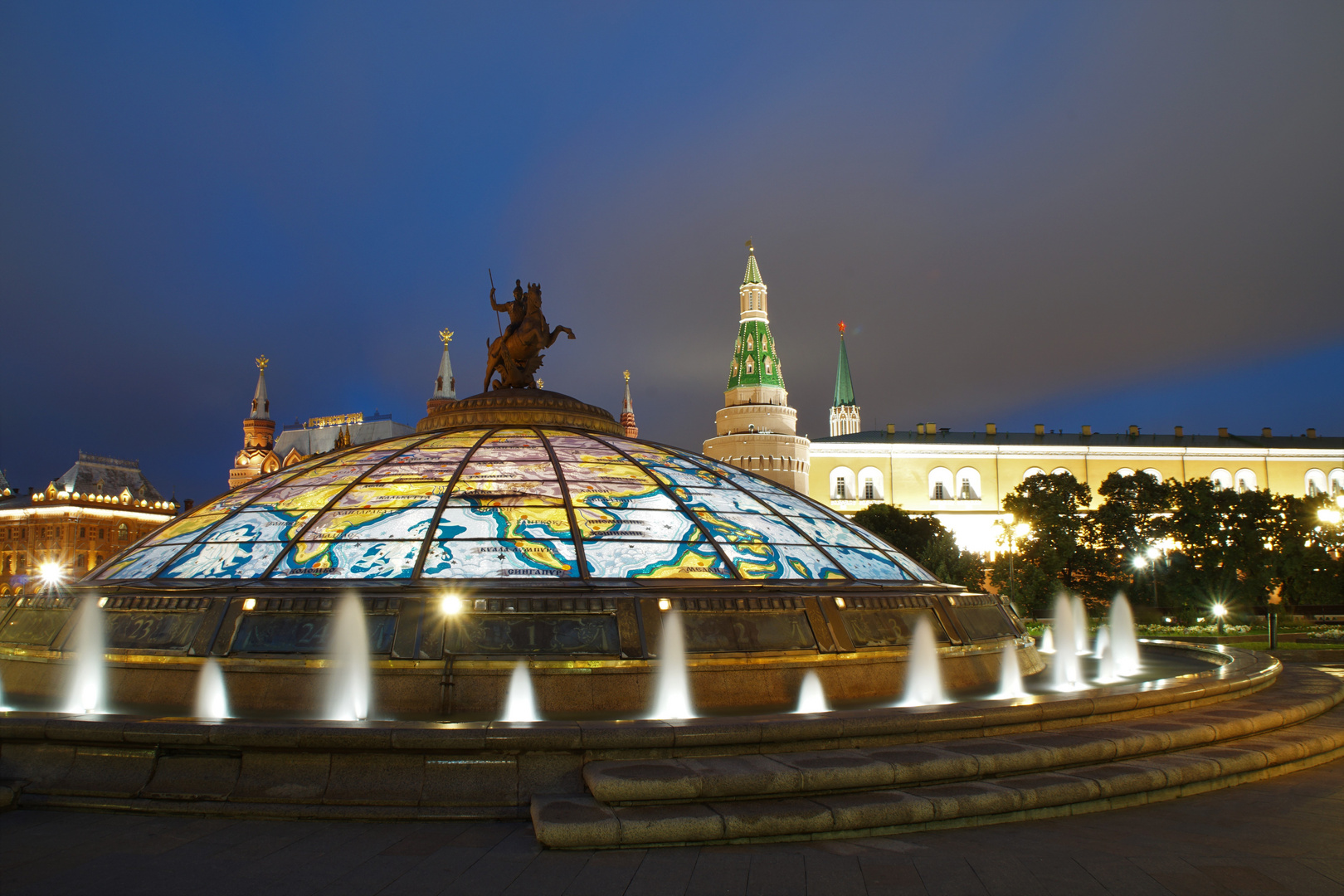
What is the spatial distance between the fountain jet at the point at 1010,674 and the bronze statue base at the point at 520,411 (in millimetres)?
6527

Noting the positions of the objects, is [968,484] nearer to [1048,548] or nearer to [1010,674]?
[1048,548]

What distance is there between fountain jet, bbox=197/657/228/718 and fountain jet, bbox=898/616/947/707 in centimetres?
618

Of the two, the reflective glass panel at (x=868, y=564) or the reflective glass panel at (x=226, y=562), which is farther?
the reflective glass panel at (x=868, y=564)

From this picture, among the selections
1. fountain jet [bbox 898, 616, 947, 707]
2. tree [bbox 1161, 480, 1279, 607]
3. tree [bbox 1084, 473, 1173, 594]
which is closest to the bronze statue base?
fountain jet [bbox 898, 616, 947, 707]

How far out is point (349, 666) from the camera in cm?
759

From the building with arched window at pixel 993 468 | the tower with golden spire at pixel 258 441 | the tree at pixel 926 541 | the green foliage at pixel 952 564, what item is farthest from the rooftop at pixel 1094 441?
the tower with golden spire at pixel 258 441

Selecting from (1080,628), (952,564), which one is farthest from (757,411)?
(1080,628)

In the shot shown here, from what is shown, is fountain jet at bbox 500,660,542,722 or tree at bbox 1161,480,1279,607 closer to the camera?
fountain jet at bbox 500,660,542,722

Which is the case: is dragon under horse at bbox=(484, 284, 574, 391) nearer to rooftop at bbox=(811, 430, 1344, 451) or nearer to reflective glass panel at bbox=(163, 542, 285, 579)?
reflective glass panel at bbox=(163, 542, 285, 579)

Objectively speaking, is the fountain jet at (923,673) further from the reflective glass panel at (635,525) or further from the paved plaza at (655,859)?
the paved plaza at (655,859)

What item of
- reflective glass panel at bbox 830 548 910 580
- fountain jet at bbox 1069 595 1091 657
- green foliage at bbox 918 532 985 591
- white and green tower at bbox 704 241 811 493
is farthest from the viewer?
white and green tower at bbox 704 241 811 493

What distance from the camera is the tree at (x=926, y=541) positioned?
40531 millimetres

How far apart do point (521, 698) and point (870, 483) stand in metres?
76.8

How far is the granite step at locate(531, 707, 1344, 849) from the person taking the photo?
17.0 feet
